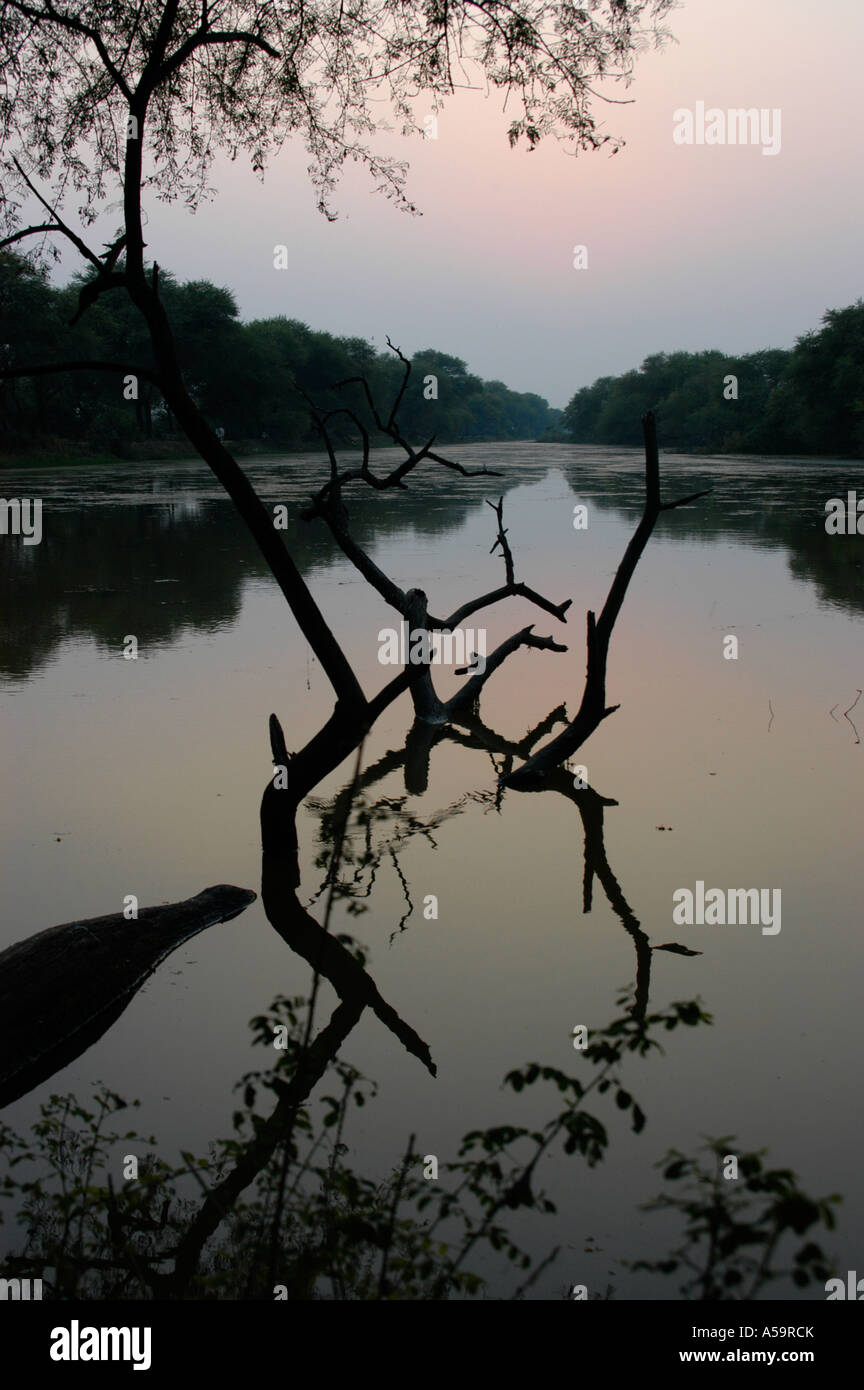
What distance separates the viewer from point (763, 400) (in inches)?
3189

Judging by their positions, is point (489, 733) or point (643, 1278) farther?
point (489, 733)

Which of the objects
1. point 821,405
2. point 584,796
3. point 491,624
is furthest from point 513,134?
point 821,405

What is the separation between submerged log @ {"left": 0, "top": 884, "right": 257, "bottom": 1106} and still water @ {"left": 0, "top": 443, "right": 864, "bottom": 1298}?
0.11m

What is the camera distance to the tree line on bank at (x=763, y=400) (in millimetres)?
62250

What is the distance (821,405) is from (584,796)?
61162 millimetres

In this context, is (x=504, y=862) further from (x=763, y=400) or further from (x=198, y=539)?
(x=763, y=400)

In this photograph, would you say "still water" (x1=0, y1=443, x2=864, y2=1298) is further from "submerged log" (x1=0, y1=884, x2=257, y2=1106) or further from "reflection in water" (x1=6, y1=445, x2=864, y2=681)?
"reflection in water" (x1=6, y1=445, x2=864, y2=681)

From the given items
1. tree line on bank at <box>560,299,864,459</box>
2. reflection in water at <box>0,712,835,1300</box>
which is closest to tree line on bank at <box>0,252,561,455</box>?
tree line on bank at <box>560,299,864,459</box>

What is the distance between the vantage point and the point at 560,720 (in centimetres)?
1034

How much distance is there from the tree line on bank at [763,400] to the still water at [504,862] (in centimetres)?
2847

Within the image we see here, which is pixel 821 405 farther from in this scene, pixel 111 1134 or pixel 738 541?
pixel 111 1134

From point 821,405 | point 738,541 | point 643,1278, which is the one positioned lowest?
point 643,1278

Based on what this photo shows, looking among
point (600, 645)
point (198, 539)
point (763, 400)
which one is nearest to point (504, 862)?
point (600, 645)

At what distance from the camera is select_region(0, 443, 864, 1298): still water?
4.47 meters
